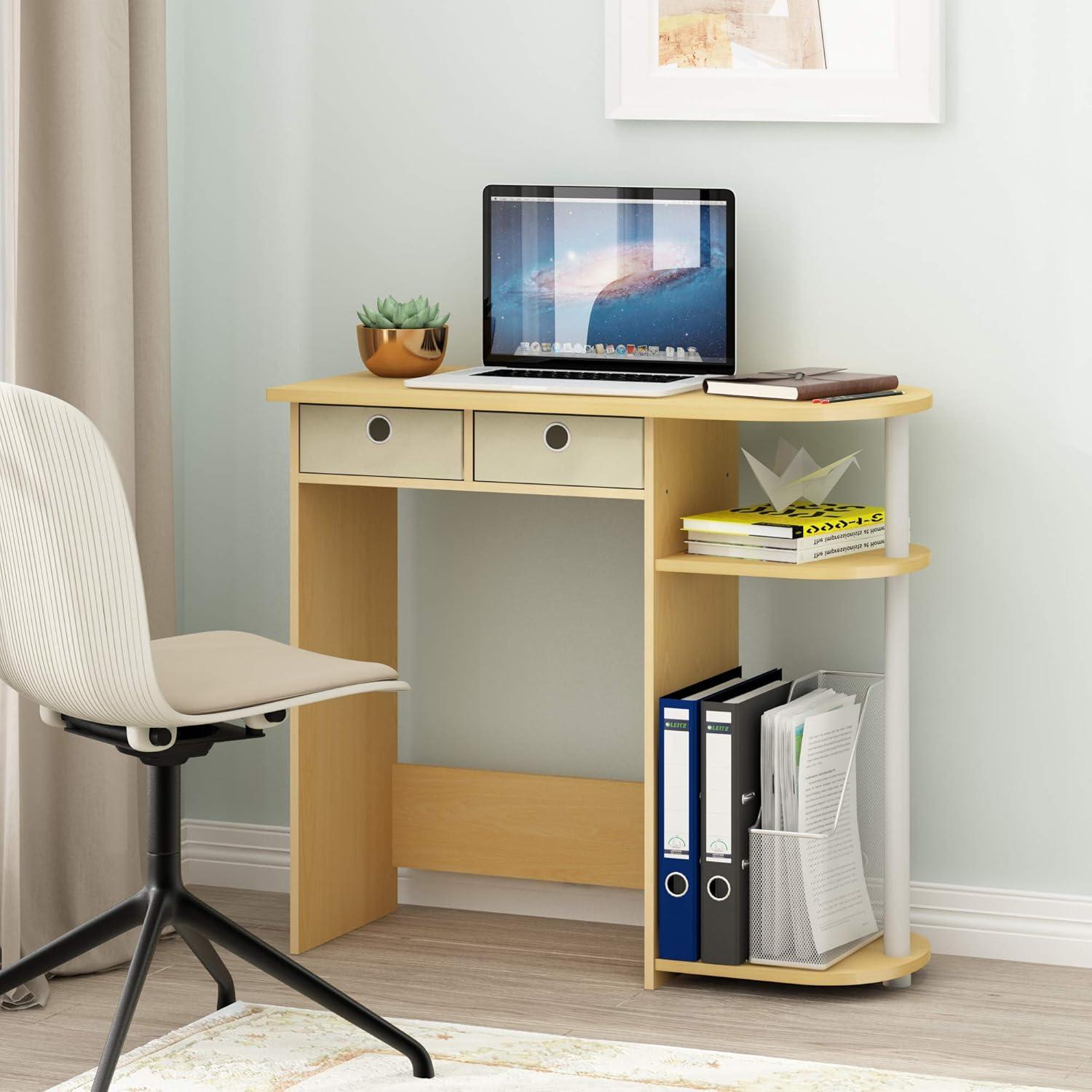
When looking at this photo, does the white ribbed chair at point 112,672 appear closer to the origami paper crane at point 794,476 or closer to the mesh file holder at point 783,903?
the mesh file holder at point 783,903

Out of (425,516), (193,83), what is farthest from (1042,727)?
(193,83)

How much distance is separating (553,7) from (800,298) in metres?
0.63

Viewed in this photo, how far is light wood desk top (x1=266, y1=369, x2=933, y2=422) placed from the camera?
245 cm

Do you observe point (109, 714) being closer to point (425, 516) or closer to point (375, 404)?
point (375, 404)

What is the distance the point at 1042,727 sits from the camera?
109 inches

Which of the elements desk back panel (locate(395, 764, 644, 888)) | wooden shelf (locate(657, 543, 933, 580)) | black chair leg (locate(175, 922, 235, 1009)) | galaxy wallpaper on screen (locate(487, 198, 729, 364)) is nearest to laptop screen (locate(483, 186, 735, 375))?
galaxy wallpaper on screen (locate(487, 198, 729, 364))

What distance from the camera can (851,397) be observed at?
8.32 feet

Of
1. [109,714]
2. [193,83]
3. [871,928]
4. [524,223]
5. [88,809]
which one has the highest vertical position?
[193,83]

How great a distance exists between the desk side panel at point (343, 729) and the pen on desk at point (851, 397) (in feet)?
2.67

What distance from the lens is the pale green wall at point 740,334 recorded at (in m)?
2.72

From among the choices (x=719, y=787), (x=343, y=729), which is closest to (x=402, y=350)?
(x=343, y=729)

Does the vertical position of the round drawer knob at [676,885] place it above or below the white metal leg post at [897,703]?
below

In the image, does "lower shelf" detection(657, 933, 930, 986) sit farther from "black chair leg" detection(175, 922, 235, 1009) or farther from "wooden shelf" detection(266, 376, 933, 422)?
"wooden shelf" detection(266, 376, 933, 422)

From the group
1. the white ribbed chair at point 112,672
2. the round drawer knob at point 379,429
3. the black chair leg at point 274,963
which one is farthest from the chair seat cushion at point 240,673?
the round drawer knob at point 379,429
